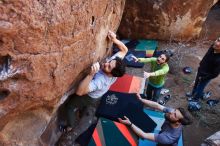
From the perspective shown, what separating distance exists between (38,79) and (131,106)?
207cm

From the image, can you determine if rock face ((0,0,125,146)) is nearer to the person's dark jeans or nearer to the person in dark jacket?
the person's dark jeans

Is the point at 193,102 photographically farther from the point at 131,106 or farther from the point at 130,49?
the point at 130,49

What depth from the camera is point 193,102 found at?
6.20m

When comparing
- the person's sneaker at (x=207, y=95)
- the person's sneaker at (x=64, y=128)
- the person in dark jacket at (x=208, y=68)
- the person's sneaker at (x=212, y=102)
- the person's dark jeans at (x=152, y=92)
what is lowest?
the person's sneaker at (x=64, y=128)

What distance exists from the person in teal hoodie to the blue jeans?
2.86 ft

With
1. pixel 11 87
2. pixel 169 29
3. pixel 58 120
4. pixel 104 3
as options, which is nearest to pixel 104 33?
pixel 104 3

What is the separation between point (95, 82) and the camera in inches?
174

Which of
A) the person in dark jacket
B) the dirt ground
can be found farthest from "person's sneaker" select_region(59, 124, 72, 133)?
the person in dark jacket

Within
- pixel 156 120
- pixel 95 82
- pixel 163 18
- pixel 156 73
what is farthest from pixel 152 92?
pixel 163 18

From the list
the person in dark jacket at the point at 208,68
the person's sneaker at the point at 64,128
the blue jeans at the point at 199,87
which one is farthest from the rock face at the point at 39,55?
the blue jeans at the point at 199,87

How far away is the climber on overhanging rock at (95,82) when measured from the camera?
4277 millimetres

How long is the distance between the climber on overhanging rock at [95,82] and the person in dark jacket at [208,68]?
1.70m

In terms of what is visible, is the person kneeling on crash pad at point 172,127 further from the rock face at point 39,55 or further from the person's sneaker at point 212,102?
the person's sneaker at point 212,102

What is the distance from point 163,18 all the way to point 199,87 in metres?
2.28
